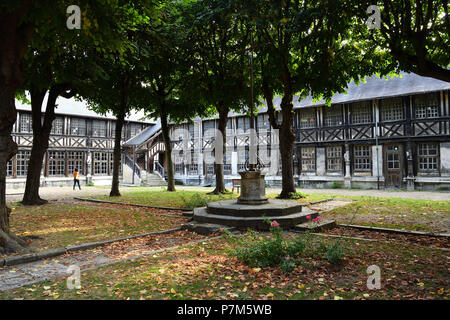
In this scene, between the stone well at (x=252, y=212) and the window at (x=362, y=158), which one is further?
the window at (x=362, y=158)

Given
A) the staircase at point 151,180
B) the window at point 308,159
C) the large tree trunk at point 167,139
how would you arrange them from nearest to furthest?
the large tree trunk at point 167,139, the window at point 308,159, the staircase at point 151,180

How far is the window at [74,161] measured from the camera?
2834 cm

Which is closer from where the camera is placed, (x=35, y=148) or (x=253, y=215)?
(x=253, y=215)

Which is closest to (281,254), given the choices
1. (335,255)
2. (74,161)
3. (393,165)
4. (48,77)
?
(335,255)

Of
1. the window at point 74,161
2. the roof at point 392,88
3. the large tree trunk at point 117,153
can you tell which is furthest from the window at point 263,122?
the window at point 74,161

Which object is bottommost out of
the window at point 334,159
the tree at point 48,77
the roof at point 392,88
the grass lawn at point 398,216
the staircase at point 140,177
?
the grass lawn at point 398,216

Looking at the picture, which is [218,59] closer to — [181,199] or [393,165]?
[181,199]

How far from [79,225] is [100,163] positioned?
24302 millimetres

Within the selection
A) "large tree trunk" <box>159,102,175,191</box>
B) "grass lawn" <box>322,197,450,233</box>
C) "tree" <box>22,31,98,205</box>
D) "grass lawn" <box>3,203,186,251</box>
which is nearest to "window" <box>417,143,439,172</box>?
"grass lawn" <box>322,197,450,233</box>

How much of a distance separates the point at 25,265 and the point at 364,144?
21.5m

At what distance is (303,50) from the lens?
10.7 metres

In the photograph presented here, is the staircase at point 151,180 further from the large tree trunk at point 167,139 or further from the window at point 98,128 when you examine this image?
the large tree trunk at point 167,139

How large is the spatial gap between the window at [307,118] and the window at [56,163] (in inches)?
875
